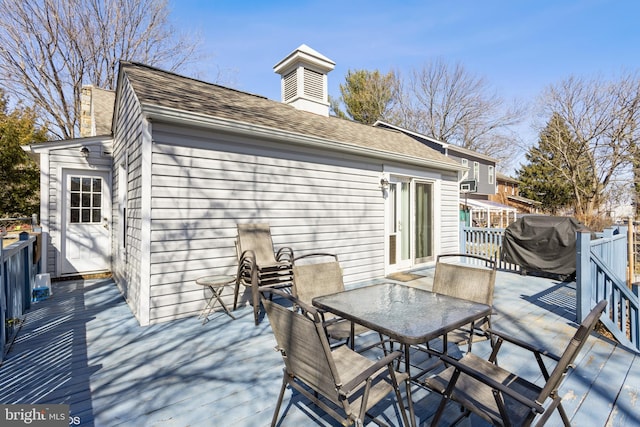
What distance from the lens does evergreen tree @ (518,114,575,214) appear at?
1981cm

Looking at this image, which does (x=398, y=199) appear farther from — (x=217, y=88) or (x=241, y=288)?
(x=217, y=88)

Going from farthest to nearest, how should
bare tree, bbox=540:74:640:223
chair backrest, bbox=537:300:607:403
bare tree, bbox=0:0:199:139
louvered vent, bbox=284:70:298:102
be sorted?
bare tree, bbox=540:74:640:223
bare tree, bbox=0:0:199:139
louvered vent, bbox=284:70:298:102
chair backrest, bbox=537:300:607:403

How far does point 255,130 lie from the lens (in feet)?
14.8

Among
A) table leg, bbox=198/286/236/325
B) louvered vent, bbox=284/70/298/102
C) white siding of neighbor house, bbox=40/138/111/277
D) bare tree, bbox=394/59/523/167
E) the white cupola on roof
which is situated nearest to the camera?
table leg, bbox=198/286/236/325

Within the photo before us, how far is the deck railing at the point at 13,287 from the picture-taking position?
2934 mm

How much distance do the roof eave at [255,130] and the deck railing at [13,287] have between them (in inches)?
78.1

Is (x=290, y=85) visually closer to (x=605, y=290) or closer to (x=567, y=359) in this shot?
(x=605, y=290)

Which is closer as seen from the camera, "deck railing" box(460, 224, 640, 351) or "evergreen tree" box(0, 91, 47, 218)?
"deck railing" box(460, 224, 640, 351)

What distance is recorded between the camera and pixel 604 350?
3.11 meters

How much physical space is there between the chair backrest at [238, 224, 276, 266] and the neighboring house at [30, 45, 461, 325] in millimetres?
153

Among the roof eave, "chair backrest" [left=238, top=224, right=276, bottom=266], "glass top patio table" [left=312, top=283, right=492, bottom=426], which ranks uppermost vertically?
the roof eave

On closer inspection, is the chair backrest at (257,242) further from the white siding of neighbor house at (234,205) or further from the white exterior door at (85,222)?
the white exterior door at (85,222)

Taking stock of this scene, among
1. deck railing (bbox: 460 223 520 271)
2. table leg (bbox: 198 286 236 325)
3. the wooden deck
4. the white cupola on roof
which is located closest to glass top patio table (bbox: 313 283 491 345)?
the wooden deck

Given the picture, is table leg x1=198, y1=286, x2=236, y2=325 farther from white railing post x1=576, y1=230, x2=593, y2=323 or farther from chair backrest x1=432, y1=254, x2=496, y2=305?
white railing post x1=576, y1=230, x2=593, y2=323
